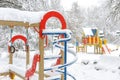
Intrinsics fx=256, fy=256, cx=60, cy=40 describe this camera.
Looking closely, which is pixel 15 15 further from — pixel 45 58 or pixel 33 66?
pixel 33 66

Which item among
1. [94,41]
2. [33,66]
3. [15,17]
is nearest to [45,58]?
[33,66]

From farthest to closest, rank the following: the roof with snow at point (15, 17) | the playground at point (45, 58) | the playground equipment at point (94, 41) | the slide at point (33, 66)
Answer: the playground equipment at point (94, 41), the roof with snow at point (15, 17), the slide at point (33, 66), the playground at point (45, 58)

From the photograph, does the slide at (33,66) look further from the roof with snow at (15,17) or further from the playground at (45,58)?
the roof with snow at (15,17)

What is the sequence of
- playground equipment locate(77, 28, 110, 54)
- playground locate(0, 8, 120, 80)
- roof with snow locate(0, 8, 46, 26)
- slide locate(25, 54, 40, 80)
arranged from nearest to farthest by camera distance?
playground locate(0, 8, 120, 80)
slide locate(25, 54, 40, 80)
roof with snow locate(0, 8, 46, 26)
playground equipment locate(77, 28, 110, 54)

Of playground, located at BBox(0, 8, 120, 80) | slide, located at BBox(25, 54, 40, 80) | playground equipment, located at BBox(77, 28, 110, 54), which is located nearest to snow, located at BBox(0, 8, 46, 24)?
playground, located at BBox(0, 8, 120, 80)

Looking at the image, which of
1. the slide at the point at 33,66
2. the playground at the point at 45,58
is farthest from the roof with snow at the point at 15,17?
the slide at the point at 33,66

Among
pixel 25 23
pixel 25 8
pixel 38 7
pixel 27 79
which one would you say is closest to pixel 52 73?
pixel 27 79

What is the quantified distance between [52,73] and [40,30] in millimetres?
1716

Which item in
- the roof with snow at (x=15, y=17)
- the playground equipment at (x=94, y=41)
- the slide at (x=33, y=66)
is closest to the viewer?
the slide at (x=33, y=66)

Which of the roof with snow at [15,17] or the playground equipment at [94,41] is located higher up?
the roof with snow at [15,17]

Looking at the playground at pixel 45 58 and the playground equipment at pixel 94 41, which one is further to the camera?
the playground equipment at pixel 94 41

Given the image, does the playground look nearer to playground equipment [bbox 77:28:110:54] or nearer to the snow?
the snow

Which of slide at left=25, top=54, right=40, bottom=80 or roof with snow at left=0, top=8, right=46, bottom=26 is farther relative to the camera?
roof with snow at left=0, top=8, right=46, bottom=26

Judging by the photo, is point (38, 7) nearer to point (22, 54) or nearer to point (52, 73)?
point (22, 54)
